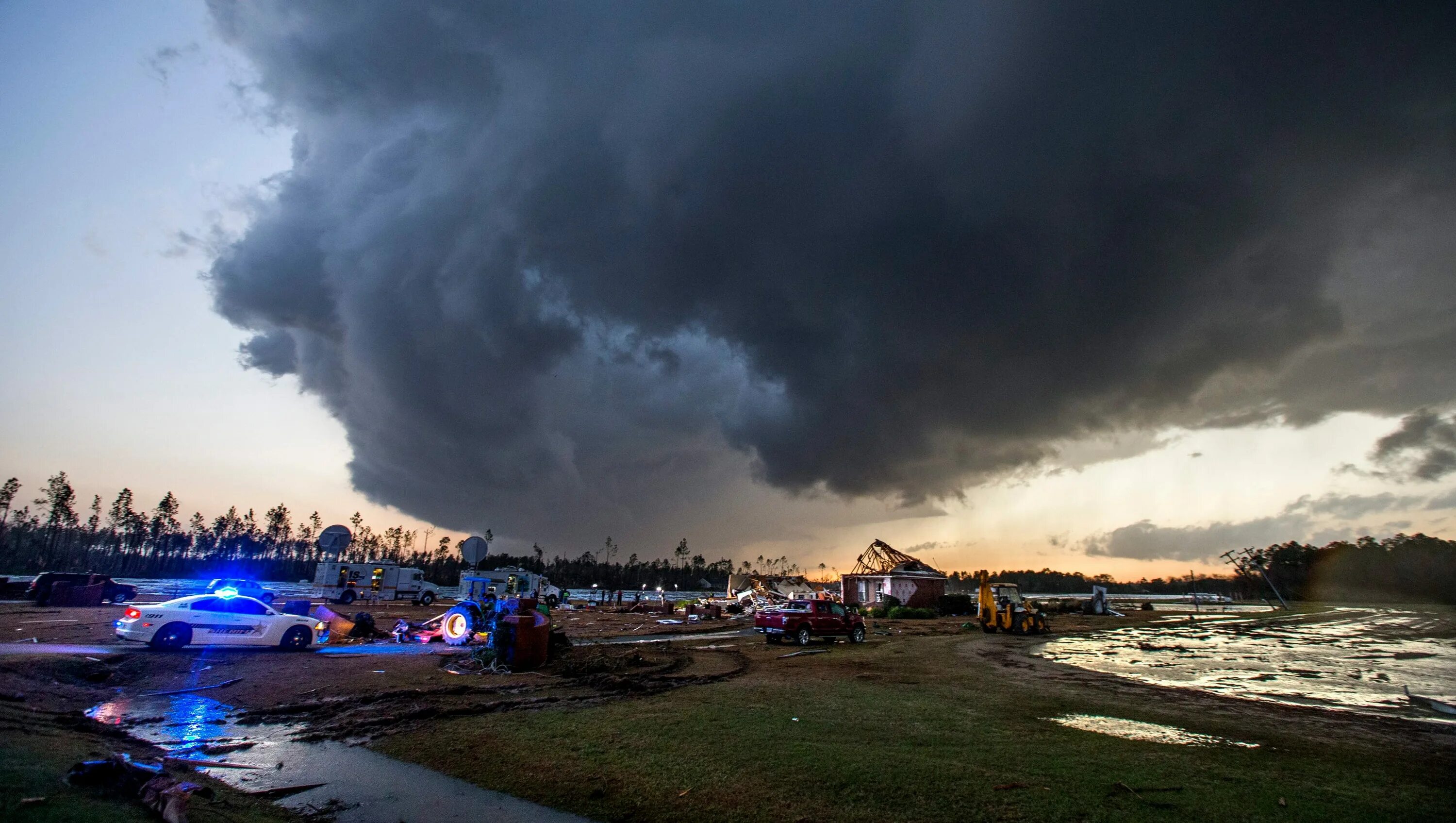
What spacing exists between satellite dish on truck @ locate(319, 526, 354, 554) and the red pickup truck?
3223 cm

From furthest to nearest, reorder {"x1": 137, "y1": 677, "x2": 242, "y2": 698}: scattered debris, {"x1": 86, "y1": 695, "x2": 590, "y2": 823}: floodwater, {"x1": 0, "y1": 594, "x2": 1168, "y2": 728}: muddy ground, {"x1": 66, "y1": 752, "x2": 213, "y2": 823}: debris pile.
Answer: {"x1": 137, "y1": 677, "x2": 242, "y2": 698}: scattered debris < {"x1": 0, "y1": 594, "x2": 1168, "y2": 728}: muddy ground < {"x1": 86, "y1": 695, "x2": 590, "y2": 823}: floodwater < {"x1": 66, "y1": 752, "x2": 213, "y2": 823}: debris pile

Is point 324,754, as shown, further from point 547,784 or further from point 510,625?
point 510,625

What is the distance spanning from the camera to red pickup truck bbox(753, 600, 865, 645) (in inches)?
1152

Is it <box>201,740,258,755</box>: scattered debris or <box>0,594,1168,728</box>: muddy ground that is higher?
<box>201,740,258,755</box>: scattered debris

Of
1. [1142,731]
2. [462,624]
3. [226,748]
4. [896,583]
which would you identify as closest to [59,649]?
[462,624]

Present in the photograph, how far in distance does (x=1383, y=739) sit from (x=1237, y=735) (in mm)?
2913

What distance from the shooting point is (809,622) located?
1171 inches

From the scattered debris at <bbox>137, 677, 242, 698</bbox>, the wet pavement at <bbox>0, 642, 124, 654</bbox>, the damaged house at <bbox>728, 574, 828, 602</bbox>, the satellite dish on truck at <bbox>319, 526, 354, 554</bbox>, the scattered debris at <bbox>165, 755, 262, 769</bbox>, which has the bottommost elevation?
the damaged house at <bbox>728, 574, 828, 602</bbox>

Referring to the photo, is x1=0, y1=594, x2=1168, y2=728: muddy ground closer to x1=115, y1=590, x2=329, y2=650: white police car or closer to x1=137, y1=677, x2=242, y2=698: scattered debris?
x1=137, y1=677, x2=242, y2=698: scattered debris

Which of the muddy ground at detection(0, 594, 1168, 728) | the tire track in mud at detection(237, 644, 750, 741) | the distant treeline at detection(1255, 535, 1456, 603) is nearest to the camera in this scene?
the tire track in mud at detection(237, 644, 750, 741)

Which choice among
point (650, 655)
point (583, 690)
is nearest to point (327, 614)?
point (650, 655)

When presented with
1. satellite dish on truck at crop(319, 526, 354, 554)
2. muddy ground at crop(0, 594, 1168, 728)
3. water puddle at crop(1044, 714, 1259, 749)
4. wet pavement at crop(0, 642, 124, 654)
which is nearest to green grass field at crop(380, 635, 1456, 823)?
water puddle at crop(1044, 714, 1259, 749)

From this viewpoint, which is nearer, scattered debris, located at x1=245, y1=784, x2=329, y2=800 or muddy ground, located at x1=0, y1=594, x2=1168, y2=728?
scattered debris, located at x1=245, y1=784, x2=329, y2=800

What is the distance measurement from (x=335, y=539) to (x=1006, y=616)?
47081 millimetres
